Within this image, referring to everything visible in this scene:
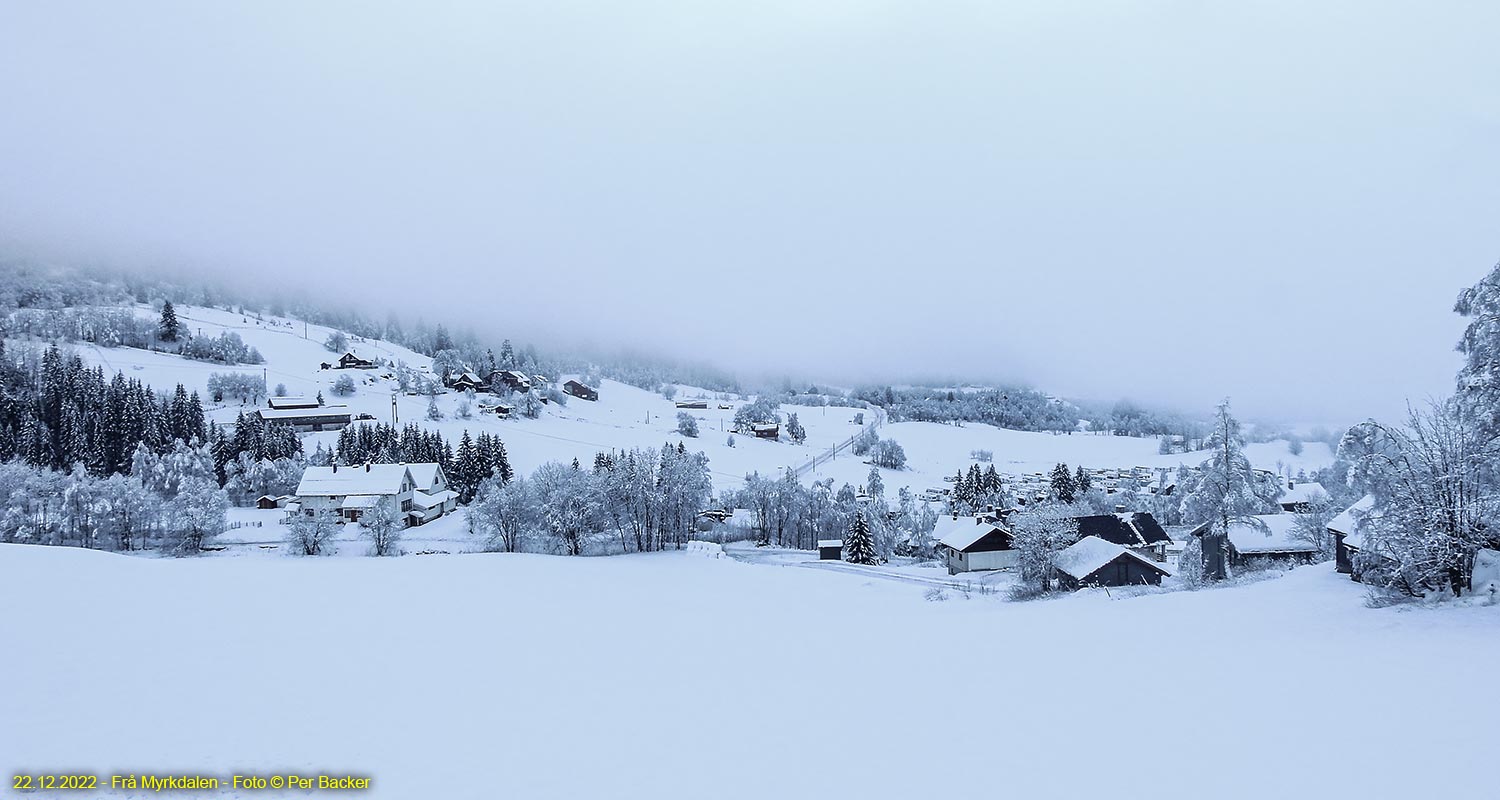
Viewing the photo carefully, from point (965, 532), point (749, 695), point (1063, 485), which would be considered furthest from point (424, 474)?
point (1063, 485)

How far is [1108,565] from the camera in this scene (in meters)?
35.4

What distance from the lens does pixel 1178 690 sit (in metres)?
10.9

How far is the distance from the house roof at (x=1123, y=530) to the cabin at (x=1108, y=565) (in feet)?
30.1

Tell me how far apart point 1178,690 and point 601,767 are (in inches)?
368

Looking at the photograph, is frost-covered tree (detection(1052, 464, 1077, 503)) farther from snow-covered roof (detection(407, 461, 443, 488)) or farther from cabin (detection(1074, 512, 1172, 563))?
snow-covered roof (detection(407, 461, 443, 488))

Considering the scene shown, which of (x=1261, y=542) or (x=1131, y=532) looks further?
(x=1131, y=532)

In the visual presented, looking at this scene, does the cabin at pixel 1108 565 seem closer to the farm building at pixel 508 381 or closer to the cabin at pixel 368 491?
the cabin at pixel 368 491

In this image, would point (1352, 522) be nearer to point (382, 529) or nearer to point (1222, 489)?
point (1222, 489)

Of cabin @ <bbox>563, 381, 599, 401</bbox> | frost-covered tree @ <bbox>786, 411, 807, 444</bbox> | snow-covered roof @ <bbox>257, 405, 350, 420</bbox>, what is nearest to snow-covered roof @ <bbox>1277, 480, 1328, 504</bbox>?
frost-covered tree @ <bbox>786, 411, 807, 444</bbox>

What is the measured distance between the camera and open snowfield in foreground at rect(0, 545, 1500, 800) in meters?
8.40

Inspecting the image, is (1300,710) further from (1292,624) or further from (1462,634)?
(1292,624)

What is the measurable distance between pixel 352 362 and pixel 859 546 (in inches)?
4760

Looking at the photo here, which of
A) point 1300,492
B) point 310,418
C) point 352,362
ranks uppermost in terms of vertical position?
point 352,362

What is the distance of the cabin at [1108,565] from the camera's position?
34500mm
